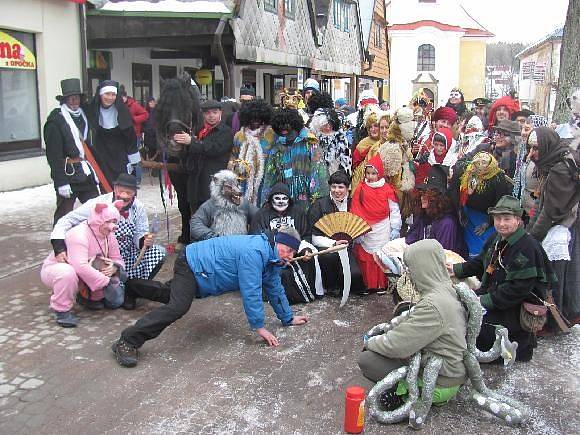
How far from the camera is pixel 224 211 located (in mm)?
5781

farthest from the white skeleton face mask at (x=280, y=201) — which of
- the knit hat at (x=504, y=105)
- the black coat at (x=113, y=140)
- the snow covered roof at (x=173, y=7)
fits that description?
the snow covered roof at (x=173, y=7)

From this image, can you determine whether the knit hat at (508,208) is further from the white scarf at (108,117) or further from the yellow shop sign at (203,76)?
the yellow shop sign at (203,76)

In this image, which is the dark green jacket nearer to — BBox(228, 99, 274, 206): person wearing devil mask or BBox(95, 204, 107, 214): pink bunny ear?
BBox(228, 99, 274, 206): person wearing devil mask

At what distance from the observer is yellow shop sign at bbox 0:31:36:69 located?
33.0ft

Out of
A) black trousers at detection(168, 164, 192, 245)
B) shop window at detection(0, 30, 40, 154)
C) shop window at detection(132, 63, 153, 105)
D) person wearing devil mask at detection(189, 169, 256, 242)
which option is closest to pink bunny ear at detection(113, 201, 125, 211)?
person wearing devil mask at detection(189, 169, 256, 242)

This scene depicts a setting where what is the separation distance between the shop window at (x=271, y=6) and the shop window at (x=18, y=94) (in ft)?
16.2

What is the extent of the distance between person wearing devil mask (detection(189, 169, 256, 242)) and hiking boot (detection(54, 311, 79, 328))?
1323 millimetres

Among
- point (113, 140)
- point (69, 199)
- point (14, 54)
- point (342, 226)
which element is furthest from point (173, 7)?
point (342, 226)

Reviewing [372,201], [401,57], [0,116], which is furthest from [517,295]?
[401,57]

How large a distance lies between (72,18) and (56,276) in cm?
787

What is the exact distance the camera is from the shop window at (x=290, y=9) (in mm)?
15219

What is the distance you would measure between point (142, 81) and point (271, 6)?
3335mm

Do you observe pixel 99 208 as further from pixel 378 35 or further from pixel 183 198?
pixel 378 35

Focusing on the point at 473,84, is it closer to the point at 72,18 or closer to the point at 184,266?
the point at 72,18
